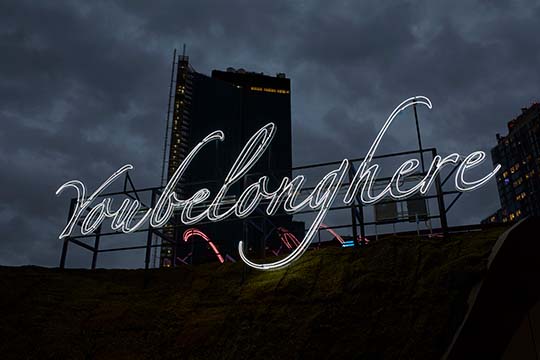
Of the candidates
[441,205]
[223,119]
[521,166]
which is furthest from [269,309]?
[521,166]

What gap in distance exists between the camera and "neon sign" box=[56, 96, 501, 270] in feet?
36.5

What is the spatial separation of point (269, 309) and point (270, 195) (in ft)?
11.3

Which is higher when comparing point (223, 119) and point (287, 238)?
point (223, 119)

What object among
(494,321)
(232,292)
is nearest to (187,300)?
(232,292)

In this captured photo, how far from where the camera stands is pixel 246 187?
13023 millimetres

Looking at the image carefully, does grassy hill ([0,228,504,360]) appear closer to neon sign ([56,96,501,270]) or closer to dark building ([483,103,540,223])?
neon sign ([56,96,501,270])

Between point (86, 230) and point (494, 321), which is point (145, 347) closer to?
point (86, 230)

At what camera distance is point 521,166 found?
103 m

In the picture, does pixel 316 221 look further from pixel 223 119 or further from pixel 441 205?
pixel 223 119

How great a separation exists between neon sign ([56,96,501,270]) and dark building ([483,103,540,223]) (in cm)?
9205

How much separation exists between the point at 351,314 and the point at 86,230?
8.38 meters

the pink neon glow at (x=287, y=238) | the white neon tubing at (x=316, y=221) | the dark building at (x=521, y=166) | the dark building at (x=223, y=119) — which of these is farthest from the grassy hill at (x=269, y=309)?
the dark building at (x=521, y=166)

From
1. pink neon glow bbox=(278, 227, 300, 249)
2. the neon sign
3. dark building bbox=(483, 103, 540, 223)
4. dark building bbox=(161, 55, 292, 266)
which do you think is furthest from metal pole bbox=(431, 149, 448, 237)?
dark building bbox=(483, 103, 540, 223)

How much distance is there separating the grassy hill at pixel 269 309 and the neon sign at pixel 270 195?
104cm
